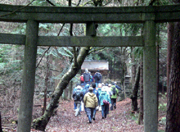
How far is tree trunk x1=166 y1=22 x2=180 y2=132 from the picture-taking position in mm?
5418

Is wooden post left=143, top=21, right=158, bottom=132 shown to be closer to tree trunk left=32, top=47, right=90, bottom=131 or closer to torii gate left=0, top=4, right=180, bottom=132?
torii gate left=0, top=4, right=180, bottom=132

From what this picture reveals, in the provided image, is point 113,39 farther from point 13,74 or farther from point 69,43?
point 13,74

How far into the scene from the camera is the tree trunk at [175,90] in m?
5.42

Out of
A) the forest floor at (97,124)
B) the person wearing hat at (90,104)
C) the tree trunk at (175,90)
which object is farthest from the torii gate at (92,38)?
the person wearing hat at (90,104)

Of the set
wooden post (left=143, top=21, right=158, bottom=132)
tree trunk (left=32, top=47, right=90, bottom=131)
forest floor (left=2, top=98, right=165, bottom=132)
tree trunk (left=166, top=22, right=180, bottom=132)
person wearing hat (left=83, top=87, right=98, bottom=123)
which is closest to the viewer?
wooden post (left=143, top=21, right=158, bottom=132)

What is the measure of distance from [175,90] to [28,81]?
164 inches

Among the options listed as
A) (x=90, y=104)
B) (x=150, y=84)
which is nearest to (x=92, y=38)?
(x=150, y=84)

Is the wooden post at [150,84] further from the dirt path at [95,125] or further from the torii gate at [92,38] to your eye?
the dirt path at [95,125]

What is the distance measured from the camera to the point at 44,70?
10.4 meters

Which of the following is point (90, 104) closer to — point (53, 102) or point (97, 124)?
point (97, 124)

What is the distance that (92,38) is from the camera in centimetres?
470

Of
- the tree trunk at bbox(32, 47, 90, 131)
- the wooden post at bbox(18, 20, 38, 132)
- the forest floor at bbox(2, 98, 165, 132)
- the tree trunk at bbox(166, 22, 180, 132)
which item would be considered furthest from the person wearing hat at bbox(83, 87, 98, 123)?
the wooden post at bbox(18, 20, 38, 132)

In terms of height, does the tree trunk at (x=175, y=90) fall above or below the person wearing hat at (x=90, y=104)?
above

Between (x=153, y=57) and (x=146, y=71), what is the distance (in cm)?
38
